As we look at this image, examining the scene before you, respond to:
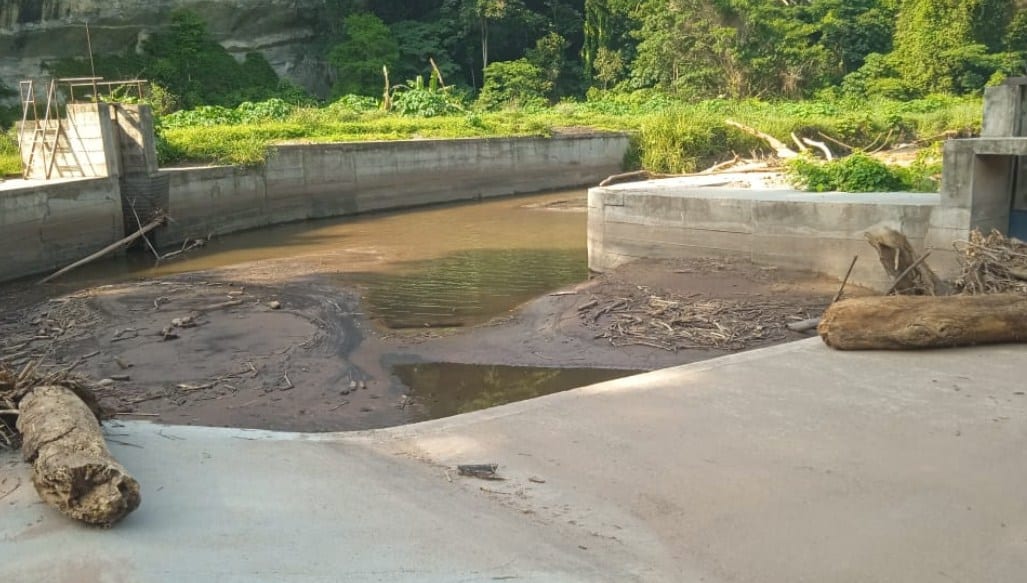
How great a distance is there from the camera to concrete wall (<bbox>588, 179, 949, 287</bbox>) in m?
13.3

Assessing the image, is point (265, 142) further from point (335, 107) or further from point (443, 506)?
point (443, 506)

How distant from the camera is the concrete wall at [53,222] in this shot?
54.6 ft

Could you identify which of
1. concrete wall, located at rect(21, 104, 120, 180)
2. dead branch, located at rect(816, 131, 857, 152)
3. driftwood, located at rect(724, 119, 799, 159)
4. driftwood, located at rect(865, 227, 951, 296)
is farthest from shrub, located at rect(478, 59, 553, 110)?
driftwood, located at rect(865, 227, 951, 296)

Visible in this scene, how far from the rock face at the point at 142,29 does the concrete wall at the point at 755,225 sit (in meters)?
26.5

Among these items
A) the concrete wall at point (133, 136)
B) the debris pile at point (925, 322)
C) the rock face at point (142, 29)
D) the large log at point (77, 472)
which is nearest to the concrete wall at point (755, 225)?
the debris pile at point (925, 322)

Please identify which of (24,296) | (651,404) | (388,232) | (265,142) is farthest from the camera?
(265,142)

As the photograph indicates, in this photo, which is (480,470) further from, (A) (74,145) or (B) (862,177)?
(A) (74,145)

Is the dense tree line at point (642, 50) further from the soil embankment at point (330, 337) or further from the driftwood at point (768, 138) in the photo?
the soil embankment at point (330, 337)

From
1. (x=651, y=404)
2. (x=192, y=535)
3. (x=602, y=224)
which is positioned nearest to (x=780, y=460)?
(x=651, y=404)

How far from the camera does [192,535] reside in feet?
15.2

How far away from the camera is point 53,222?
58.1 feet

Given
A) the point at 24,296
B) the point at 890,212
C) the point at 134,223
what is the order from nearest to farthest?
1. the point at 890,212
2. the point at 24,296
3. the point at 134,223

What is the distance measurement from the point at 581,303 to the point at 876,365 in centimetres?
535

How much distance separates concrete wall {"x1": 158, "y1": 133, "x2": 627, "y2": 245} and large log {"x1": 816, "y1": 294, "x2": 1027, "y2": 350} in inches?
614
